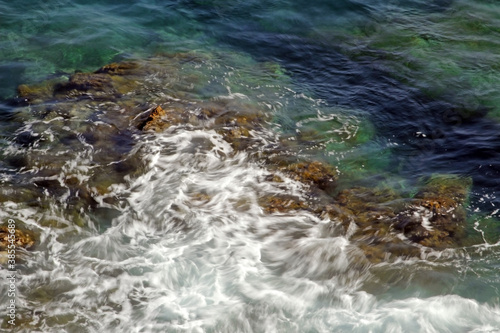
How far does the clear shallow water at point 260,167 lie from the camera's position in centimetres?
647

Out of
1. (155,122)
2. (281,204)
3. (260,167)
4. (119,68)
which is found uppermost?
(119,68)

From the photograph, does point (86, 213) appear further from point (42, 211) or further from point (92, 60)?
point (92, 60)

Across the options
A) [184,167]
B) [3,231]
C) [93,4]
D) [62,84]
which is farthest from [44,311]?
[93,4]

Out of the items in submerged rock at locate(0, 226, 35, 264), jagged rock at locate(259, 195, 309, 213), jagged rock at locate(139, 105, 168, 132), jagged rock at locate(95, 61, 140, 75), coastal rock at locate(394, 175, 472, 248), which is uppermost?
jagged rock at locate(95, 61, 140, 75)

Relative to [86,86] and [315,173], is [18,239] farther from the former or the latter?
[315,173]

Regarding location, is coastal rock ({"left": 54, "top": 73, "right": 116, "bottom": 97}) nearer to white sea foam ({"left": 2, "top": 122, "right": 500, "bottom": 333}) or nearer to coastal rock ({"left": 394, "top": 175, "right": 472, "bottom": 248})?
white sea foam ({"left": 2, "top": 122, "right": 500, "bottom": 333})

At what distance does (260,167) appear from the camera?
28.5 ft

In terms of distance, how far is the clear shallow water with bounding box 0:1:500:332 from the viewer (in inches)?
255

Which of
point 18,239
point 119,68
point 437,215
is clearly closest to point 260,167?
point 437,215

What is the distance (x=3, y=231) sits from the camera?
7.14m

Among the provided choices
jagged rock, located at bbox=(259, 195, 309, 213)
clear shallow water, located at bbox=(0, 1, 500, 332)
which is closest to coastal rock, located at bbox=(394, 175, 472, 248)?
Result: clear shallow water, located at bbox=(0, 1, 500, 332)

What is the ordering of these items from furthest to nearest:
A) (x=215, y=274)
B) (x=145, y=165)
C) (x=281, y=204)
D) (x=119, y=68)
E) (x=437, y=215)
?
(x=119, y=68), (x=145, y=165), (x=281, y=204), (x=437, y=215), (x=215, y=274)

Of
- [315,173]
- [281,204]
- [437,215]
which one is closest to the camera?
[437,215]

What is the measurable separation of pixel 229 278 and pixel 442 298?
2.97m
